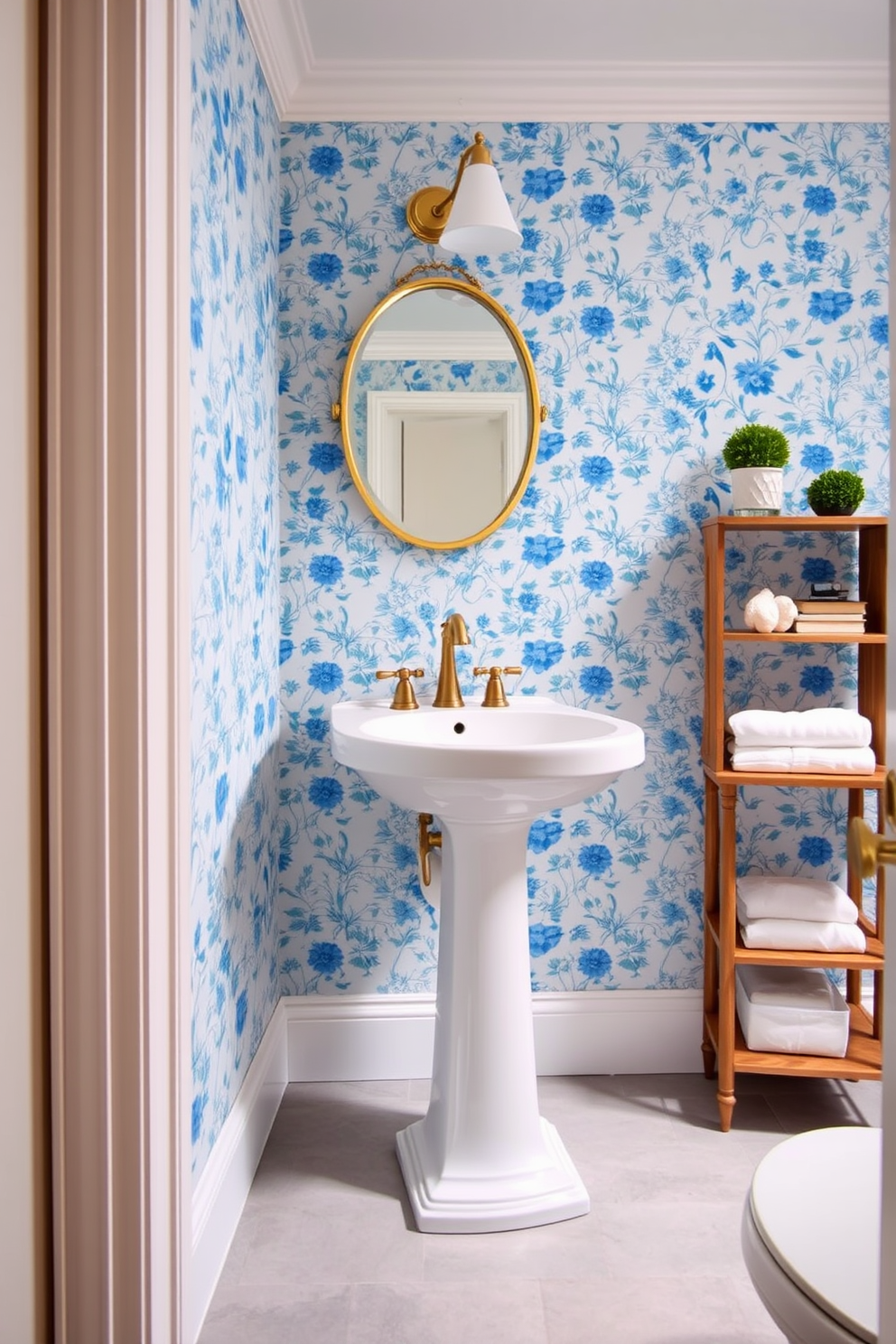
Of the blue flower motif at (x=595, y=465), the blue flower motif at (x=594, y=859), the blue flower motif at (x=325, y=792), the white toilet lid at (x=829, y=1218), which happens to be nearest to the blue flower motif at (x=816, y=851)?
the blue flower motif at (x=594, y=859)

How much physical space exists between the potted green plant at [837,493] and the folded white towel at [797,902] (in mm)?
797

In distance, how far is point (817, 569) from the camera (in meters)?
2.32

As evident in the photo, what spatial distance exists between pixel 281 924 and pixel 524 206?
1.75m

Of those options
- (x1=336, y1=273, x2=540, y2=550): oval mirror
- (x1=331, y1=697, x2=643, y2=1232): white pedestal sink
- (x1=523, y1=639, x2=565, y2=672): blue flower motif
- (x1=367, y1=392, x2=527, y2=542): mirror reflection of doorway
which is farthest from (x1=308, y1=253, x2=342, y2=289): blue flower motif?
(x1=331, y1=697, x2=643, y2=1232): white pedestal sink

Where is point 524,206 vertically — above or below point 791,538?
above

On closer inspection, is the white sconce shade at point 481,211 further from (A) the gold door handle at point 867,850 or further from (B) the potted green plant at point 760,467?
(A) the gold door handle at point 867,850

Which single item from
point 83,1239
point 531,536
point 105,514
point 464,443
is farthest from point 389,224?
point 83,1239

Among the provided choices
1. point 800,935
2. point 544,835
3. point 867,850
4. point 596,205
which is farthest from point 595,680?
point 867,850

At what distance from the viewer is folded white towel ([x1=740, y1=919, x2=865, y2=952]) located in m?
2.06

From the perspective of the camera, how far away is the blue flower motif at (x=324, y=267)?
7.47ft

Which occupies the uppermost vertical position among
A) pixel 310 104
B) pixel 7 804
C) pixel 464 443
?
pixel 310 104

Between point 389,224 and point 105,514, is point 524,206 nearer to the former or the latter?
point 389,224

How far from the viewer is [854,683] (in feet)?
7.66

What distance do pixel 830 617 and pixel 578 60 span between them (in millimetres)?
1343
